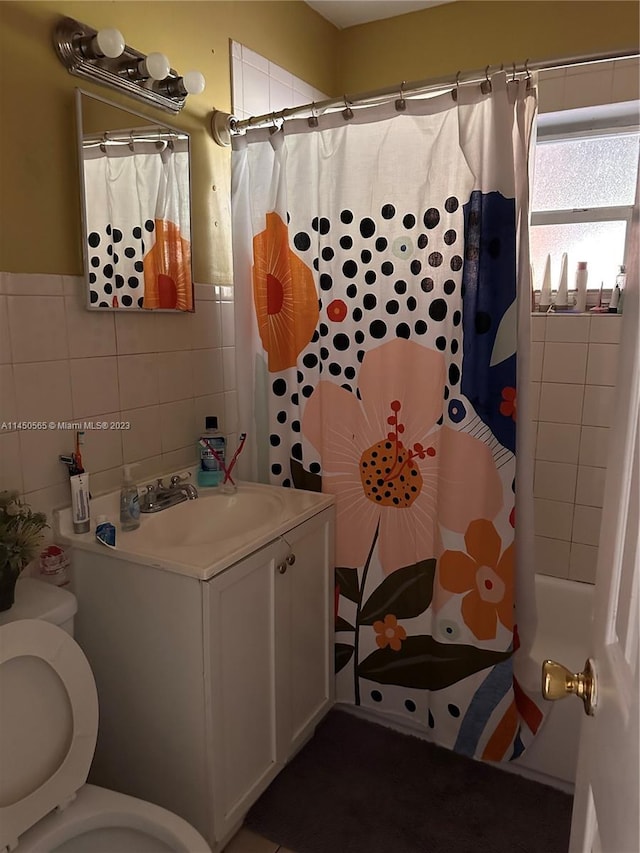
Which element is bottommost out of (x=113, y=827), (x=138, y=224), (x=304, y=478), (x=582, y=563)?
(x=113, y=827)

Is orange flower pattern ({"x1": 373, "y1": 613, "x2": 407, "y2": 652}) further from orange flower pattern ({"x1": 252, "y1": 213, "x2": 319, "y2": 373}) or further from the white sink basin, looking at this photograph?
orange flower pattern ({"x1": 252, "y1": 213, "x2": 319, "y2": 373})

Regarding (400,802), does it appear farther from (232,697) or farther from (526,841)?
(232,697)

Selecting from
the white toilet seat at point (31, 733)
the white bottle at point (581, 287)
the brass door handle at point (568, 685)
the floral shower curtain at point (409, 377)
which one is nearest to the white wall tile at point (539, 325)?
the white bottle at point (581, 287)

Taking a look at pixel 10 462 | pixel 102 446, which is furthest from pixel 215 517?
pixel 10 462

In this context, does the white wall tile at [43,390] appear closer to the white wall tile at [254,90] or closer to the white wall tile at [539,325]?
the white wall tile at [254,90]

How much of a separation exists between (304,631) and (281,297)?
A: 1.11 metres

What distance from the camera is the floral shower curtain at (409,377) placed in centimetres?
175

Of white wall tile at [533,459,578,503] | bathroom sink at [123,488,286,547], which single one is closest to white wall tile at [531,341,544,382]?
white wall tile at [533,459,578,503]

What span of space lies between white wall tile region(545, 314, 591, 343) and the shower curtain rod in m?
0.98

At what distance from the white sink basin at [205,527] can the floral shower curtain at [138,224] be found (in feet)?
2.04

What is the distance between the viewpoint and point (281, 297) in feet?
6.91

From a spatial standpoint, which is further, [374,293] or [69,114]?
[374,293]

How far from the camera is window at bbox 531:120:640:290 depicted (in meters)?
2.39

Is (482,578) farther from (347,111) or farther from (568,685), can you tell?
(347,111)
